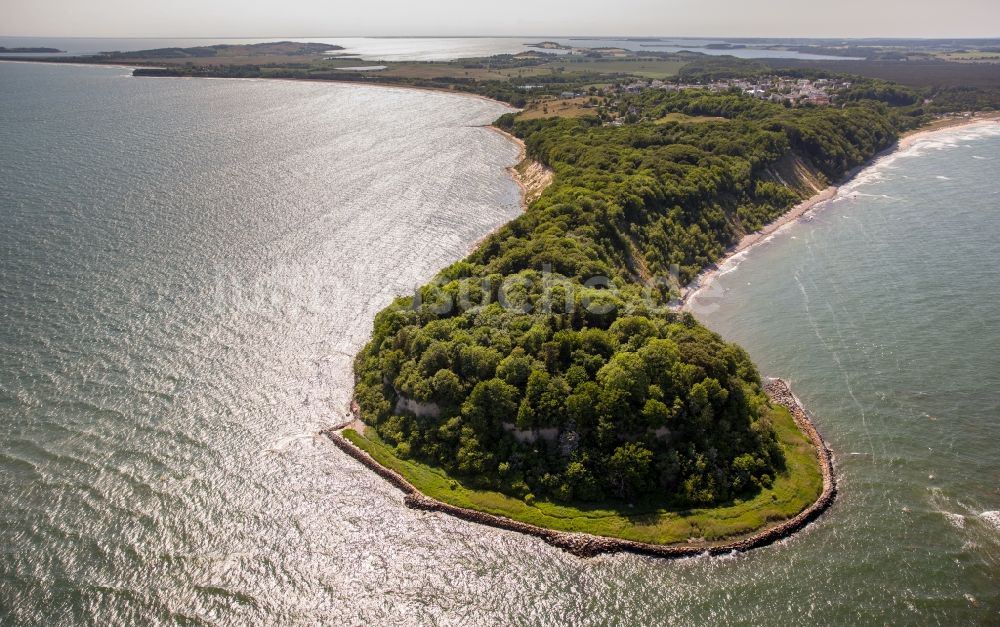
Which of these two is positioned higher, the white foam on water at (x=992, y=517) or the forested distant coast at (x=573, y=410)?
the forested distant coast at (x=573, y=410)

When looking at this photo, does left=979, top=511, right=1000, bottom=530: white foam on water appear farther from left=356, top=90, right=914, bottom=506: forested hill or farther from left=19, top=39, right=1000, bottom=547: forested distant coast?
left=356, top=90, right=914, bottom=506: forested hill

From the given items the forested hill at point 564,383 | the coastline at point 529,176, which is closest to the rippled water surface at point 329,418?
the forested hill at point 564,383

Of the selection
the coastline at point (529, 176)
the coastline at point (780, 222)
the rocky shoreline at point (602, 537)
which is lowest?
the rocky shoreline at point (602, 537)

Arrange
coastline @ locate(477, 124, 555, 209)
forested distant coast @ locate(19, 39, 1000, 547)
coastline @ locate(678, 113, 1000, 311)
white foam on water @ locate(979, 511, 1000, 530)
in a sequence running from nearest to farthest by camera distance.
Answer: white foam on water @ locate(979, 511, 1000, 530) → forested distant coast @ locate(19, 39, 1000, 547) → coastline @ locate(678, 113, 1000, 311) → coastline @ locate(477, 124, 555, 209)

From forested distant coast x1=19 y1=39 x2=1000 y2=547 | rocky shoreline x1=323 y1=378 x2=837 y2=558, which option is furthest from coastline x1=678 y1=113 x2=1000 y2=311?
rocky shoreline x1=323 y1=378 x2=837 y2=558

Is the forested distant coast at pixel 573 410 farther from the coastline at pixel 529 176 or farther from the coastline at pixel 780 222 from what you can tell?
the coastline at pixel 529 176

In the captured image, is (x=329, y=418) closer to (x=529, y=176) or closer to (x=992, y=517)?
(x=992, y=517)

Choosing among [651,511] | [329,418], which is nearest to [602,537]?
[651,511]
